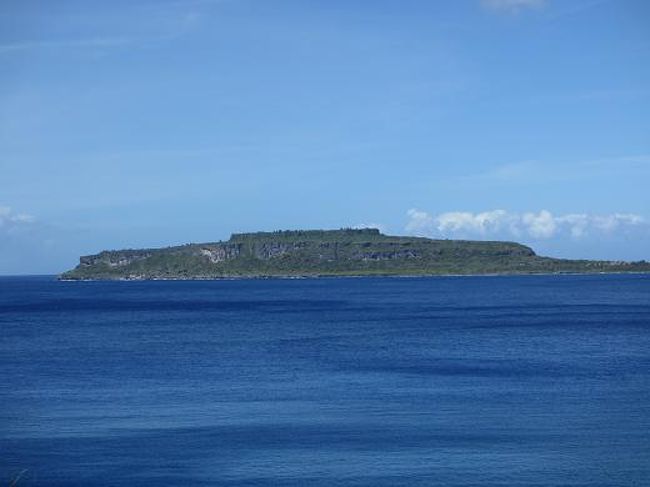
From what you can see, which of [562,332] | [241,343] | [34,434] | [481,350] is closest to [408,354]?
[481,350]

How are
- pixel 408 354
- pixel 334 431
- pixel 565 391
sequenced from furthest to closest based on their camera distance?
1. pixel 408 354
2. pixel 565 391
3. pixel 334 431

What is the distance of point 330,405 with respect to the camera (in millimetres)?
48281

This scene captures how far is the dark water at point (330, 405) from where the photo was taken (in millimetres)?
35844

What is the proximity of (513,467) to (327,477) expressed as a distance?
7235mm

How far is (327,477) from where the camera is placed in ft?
114

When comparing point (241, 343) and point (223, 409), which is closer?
point (223, 409)

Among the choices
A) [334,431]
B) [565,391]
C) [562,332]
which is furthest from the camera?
[562,332]

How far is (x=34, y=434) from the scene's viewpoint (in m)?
42.0

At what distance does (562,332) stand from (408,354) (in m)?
23.9

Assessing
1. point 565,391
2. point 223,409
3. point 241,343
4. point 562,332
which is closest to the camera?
point 223,409

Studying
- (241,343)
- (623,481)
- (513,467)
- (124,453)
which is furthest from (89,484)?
(241,343)

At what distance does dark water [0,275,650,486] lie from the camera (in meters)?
35.8

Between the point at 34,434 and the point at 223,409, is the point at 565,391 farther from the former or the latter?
the point at 34,434

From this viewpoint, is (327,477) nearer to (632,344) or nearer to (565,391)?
(565,391)
